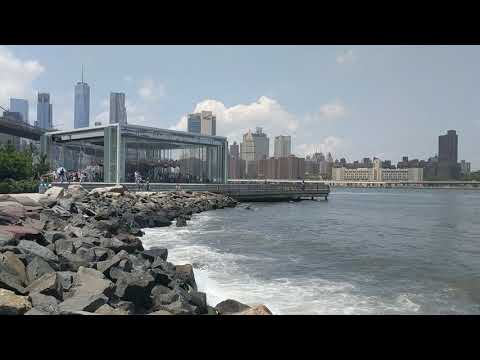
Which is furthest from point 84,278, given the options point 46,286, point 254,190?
point 254,190

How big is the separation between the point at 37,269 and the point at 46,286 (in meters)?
1.11

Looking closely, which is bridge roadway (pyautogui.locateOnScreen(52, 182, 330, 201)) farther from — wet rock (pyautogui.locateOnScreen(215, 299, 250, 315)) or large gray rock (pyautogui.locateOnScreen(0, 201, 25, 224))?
wet rock (pyautogui.locateOnScreen(215, 299, 250, 315))

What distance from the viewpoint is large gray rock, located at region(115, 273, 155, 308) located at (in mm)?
6973

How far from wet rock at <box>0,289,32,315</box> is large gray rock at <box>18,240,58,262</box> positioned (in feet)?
7.97

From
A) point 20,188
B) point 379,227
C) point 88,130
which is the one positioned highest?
point 88,130

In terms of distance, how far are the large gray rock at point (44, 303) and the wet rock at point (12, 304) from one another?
0.32 feet

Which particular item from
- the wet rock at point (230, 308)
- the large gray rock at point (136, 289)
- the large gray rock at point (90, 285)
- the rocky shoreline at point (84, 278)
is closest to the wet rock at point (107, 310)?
the rocky shoreline at point (84, 278)

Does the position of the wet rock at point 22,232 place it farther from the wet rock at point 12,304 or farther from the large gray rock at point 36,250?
the wet rock at point 12,304
